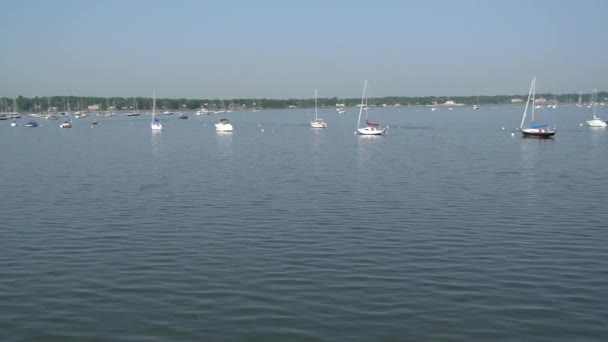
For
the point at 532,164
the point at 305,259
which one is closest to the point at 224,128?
the point at 532,164

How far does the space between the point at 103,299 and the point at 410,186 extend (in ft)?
90.4

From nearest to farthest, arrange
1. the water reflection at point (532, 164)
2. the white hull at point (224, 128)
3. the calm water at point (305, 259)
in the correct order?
the calm water at point (305, 259), the water reflection at point (532, 164), the white hull at point (224, 128)

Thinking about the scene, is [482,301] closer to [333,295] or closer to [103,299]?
[333,295]

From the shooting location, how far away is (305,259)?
917 inches

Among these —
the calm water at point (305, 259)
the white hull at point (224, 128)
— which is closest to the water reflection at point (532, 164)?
the calm water at point (305, 259)

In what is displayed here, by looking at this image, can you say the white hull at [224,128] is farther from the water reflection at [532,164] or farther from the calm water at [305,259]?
the calm water at [305,259]

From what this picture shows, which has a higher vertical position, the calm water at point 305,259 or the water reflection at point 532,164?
the calm water at point 305,259

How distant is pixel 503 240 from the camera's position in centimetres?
2623

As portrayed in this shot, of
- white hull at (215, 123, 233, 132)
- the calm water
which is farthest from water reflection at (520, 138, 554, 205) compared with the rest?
white hull at (215, 123, 233, 132)

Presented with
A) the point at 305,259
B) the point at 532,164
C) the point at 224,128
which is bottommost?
the point at 532,164

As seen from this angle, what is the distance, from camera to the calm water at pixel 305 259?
1675 cm

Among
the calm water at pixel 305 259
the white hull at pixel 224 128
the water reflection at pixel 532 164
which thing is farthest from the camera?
the white hull at pixel 224 128

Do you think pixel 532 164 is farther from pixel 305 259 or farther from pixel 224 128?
pixel 224 128

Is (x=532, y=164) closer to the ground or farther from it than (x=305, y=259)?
closer to the ground
